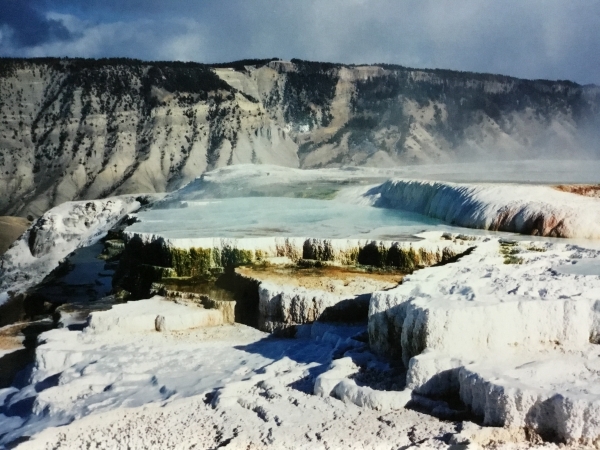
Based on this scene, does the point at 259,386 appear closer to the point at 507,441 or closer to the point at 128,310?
the point at 507,441

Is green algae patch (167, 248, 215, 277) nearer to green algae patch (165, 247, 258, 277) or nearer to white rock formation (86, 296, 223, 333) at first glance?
green algae patch (165, 247, 258, 277)

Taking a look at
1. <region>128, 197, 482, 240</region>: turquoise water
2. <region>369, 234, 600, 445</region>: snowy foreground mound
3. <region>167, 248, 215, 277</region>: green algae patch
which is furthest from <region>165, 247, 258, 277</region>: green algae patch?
<region>369, 234, 600, 445</region>: snowy foreground mound

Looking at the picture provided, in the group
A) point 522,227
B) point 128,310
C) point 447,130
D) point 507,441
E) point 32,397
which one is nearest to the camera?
point 507,441

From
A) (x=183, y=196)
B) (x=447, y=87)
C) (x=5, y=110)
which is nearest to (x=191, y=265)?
(x=183, y=196)

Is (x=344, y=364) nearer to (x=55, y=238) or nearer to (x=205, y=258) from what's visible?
(x=205, y=258)

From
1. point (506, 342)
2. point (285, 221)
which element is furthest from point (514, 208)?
point (506, 342)
